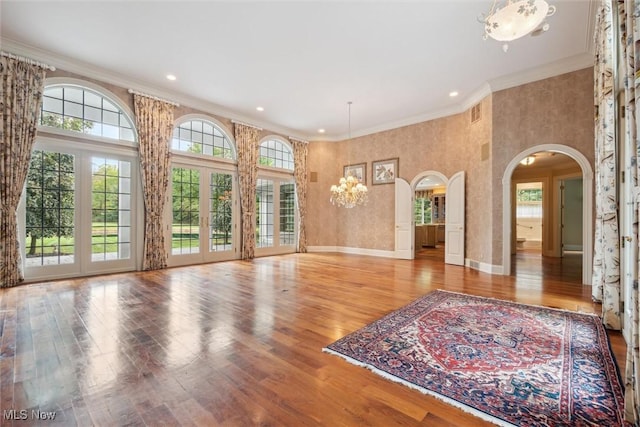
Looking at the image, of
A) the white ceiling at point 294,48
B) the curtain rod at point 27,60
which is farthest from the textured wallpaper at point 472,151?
the curtain rod at point 27,60

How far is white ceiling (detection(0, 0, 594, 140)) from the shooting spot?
12.0 ft

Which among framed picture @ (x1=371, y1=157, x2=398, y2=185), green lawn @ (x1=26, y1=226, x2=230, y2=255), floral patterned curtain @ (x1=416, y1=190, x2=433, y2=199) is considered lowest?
green lawn @ (x1=26, y1=226, x2=230, y2=255)

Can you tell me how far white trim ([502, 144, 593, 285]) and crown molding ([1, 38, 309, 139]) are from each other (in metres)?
6.52

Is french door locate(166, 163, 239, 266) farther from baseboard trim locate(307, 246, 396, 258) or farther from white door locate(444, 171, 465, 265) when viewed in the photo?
white door locate(444, 171, 465, 265)

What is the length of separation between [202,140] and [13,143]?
3.31 metres

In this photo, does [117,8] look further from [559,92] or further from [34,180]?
[559,92]

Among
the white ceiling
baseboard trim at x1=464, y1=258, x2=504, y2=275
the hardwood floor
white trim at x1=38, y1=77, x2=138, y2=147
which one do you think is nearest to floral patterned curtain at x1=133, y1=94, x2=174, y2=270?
white trim at x1=38, y1=77, x2=138, y2=147

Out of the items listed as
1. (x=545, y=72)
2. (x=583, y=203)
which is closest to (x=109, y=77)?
(x=545, y=72)

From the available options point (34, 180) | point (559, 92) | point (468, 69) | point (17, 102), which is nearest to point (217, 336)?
point (34, 180)

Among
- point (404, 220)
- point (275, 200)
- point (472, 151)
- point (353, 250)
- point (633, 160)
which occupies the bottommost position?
point (353, 250)

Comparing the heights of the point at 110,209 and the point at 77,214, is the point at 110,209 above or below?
above

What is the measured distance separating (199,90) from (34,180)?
343cm

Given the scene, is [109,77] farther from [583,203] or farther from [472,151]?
[583,203]

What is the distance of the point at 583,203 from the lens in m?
4.77
